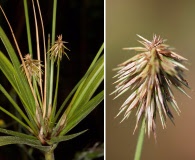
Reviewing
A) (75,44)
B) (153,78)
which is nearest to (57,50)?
(75,44)

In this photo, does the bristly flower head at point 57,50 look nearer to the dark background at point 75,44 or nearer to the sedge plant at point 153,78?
the dark background at point 75,44

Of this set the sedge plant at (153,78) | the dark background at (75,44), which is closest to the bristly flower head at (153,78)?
the sedge plant at (153,78)

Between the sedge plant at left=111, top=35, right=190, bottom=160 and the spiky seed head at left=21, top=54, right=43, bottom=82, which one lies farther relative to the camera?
the spiky seed head at left=21, top=54, right=43, bottom=82

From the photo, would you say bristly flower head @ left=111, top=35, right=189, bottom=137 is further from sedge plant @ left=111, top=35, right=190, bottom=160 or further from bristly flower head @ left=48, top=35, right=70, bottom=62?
bristly flower head @ left=48, top=35, right=70, bottom=62

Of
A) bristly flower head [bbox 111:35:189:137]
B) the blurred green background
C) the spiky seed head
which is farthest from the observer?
the blurred green background

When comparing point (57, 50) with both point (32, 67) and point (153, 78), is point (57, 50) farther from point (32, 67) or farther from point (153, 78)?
point (153, 78)

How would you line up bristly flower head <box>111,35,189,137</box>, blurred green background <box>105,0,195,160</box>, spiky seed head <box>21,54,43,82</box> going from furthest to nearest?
blurred green background <box>105,0,195,160</box> → spiky seed head <box>21,54,43,82</box> → bristly flower head <box>111,35,189,137</box>

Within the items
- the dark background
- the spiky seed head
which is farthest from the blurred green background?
the spiky seed head
